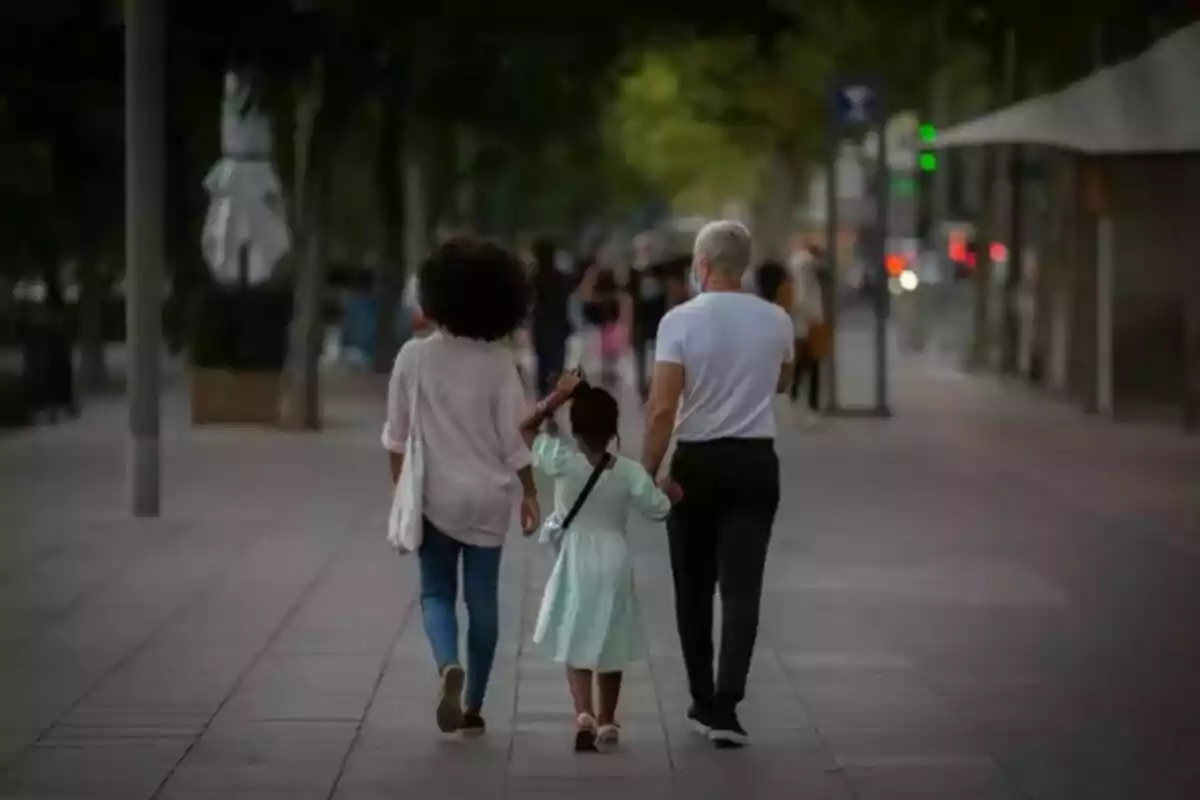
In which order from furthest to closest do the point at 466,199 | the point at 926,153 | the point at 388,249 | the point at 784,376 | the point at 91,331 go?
the point at 466,199 → the point at 388,249 → the point at 926,153 → the point at 91,331 → the point at 784,376

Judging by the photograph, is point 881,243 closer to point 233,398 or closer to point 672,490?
point 233,398

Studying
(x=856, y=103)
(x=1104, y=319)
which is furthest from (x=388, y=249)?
(x=1104, y=319)

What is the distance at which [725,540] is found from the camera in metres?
9.59

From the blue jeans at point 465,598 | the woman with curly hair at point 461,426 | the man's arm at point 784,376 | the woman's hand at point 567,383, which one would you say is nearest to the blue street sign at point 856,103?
the man's arm at point 784,376

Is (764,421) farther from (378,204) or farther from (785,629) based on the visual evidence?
(378,204)

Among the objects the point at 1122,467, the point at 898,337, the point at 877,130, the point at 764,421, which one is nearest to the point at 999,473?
the point at 1122,467

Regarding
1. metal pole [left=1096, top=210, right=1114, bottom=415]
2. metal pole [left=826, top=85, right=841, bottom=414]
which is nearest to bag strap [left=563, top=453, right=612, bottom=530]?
metal pole [left=826, top=85, right=841, bottom=414]

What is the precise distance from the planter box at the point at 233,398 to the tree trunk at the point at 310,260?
211 millimetres

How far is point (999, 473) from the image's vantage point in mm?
21250

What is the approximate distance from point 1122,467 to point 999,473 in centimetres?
107

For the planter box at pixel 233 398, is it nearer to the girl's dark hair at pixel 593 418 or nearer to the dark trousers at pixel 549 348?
the dark trousers at pixel 549 348

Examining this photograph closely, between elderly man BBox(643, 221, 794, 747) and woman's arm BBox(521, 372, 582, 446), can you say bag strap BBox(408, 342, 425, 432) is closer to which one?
woman's arm BBox(521, 372, 582, 446)

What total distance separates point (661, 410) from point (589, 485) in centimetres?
36

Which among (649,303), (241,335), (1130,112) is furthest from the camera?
(649,303)
